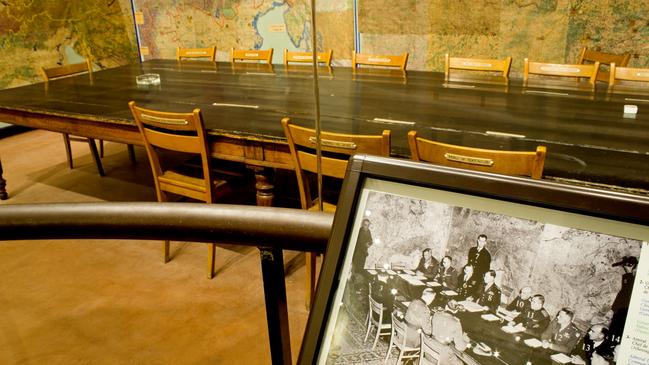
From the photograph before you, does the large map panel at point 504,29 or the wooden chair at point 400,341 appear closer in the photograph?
the wooden chair at point 400,341

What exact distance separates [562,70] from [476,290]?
289 cm

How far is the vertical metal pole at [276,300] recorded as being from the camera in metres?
0.66

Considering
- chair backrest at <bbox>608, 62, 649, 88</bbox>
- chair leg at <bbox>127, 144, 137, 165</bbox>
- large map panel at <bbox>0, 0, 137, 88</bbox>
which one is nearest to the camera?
chair backrest at <bbox>608, 62, 649, 88</bbox>

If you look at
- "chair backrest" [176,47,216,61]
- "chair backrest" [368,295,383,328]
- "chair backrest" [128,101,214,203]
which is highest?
"chair backrest" [176,47,216,61]

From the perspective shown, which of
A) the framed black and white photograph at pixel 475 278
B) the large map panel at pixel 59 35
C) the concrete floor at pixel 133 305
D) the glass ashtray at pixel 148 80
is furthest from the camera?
the large map panel at pixel 59 35

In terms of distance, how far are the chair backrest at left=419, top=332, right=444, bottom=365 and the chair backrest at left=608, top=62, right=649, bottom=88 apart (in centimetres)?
262

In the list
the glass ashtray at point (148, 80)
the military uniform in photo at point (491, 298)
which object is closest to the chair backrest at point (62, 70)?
the glass ashtray at point (148, 80)

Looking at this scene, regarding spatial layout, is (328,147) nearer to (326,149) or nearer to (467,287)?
(326,149)

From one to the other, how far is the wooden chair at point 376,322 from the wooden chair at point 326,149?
113 cm

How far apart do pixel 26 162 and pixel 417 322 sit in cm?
479

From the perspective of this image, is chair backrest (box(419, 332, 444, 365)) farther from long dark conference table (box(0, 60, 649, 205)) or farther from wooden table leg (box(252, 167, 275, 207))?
wooden table leg (box(252, 167, 275, 207))

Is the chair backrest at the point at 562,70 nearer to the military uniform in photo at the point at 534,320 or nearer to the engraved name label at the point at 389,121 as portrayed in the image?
the engraved name label at the point at 389,121

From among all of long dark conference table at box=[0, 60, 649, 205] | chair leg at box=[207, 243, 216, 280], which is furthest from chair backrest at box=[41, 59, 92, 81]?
chair leg at box=[207, 243, 216, 280]

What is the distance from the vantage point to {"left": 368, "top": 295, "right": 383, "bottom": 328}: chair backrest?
520mm
